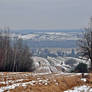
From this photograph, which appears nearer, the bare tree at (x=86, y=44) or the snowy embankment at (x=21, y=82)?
the snowy embankment at (x=21, y=82)

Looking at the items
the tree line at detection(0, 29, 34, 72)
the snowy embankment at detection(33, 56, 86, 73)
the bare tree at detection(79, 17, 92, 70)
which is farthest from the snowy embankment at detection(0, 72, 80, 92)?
the snowy embankment at detection(33, 56, 86, 73)

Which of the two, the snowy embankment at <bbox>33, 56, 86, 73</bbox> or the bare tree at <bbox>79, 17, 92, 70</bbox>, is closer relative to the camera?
the bare tree at <bbox>79, 17, 92, 70</bbox>

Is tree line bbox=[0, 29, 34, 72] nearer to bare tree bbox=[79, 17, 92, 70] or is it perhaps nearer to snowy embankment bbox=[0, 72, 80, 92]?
bare tree bbox=[79, 17, 92, 70]

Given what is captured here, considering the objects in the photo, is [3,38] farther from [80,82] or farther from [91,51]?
[80,82]

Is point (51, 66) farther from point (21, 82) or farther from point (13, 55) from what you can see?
point (21, 82)

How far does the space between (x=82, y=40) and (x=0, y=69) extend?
59.7 feet

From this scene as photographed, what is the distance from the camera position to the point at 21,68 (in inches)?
2290

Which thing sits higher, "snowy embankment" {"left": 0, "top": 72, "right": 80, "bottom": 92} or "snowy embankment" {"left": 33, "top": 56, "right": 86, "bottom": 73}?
"snowy embankment" {"left": 0, "top": 72, "right": 80, "bottom": 92}

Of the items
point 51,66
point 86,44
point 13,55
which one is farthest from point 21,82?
point 51,66

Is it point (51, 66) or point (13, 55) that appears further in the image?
point (51, 66)

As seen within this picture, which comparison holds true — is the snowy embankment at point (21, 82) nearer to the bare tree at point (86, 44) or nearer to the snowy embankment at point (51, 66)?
the bare tree at point (86, 44)

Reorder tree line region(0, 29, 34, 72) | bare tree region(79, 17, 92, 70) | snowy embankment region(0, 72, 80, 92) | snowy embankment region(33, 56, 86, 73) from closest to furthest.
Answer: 1. snowy embankment region(0, 72, 80, 92)
2. bare tree region(79, 17, 92, 70)
3. tree line region(0, 29, 34, 72)
4. snowy embankment region(33, 56, 86, 73)

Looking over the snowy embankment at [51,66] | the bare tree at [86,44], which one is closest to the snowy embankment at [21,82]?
the bare tree at [86,44]

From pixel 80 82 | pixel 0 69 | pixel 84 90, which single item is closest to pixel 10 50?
pixel 0 69
